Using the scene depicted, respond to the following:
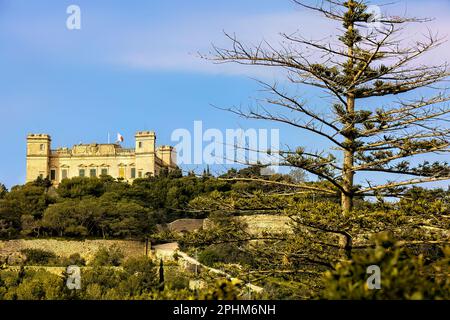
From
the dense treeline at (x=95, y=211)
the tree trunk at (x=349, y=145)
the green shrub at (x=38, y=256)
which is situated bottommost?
the green shrub at (x=38, y=256)

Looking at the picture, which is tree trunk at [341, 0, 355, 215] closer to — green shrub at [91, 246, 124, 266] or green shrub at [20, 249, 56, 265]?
green shrub at [91, 246, 124, 266]

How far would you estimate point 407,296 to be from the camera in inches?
156

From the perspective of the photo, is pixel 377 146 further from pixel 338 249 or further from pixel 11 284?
pixel 11 284

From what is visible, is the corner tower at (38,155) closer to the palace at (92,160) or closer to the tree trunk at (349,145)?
the palace at (92,160)

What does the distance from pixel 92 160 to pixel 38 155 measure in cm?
401

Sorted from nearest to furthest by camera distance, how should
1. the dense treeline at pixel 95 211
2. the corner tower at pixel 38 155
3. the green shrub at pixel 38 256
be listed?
the green shrub at pixel 38 256 → the dense treeline at pixel 95 211 → the corner tower at pixel 38 155

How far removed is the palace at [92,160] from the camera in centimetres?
5760

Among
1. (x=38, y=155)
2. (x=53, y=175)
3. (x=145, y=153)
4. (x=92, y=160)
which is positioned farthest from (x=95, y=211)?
(x=38, y=155)

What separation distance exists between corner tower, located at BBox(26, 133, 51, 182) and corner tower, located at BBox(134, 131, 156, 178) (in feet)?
22.2

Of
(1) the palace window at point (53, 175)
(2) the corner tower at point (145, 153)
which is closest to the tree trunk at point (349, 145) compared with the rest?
(2) the corner tower at point (145, 153)

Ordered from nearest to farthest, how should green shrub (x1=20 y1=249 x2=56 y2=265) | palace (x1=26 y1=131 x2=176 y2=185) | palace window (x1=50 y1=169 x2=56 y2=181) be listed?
green shrub (x1=20 y1=249 x2=56 y2=265), palace (x1=26 y1=131 x2=176 y2=185), palace window (x1=50 y1=169 x2=56 y2=181)

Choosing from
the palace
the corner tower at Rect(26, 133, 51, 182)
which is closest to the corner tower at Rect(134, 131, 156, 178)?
the palace

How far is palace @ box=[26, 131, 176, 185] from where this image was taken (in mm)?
57600
